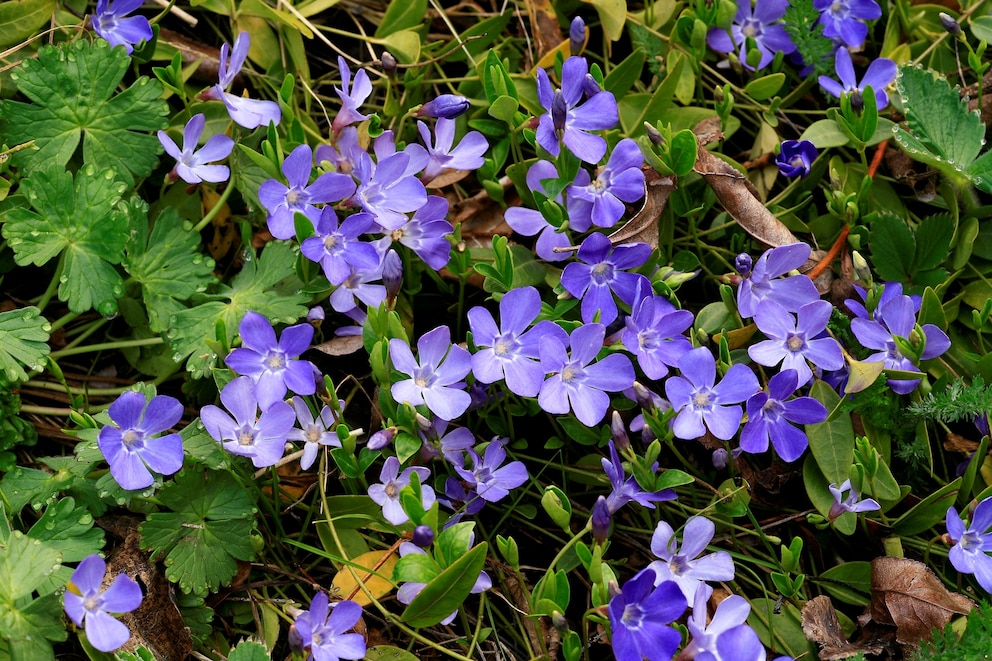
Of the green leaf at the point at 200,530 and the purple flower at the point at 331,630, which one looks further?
the green leaf at the point at 200,530

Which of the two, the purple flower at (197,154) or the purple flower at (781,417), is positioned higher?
the purple flower at (197,154)

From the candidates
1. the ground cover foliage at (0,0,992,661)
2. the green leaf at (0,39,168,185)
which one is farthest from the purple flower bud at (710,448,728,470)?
the green leaf at (0,39,168,185)

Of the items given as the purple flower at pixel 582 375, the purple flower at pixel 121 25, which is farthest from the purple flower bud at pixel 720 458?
the purple flower at pixel 121 25

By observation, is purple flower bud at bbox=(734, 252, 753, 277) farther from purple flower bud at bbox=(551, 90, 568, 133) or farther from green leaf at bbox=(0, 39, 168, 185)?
green leaf at bbox=(0, 39, 168, 185)

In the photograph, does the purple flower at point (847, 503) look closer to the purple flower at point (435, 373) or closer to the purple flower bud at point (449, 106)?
the purple flower at point (435, 373)

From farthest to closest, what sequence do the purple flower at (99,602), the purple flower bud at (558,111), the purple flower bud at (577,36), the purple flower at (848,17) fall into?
1. the purple flower at (848,17)
2. the purple flower bud at (577,36)
3. the purple flower bud at (558,111)
4. the purple flower at (99,602)

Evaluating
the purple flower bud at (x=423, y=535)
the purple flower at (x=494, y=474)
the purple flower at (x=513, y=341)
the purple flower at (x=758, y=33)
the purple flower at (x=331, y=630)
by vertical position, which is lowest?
the purple flower at (x=331, y=630)
